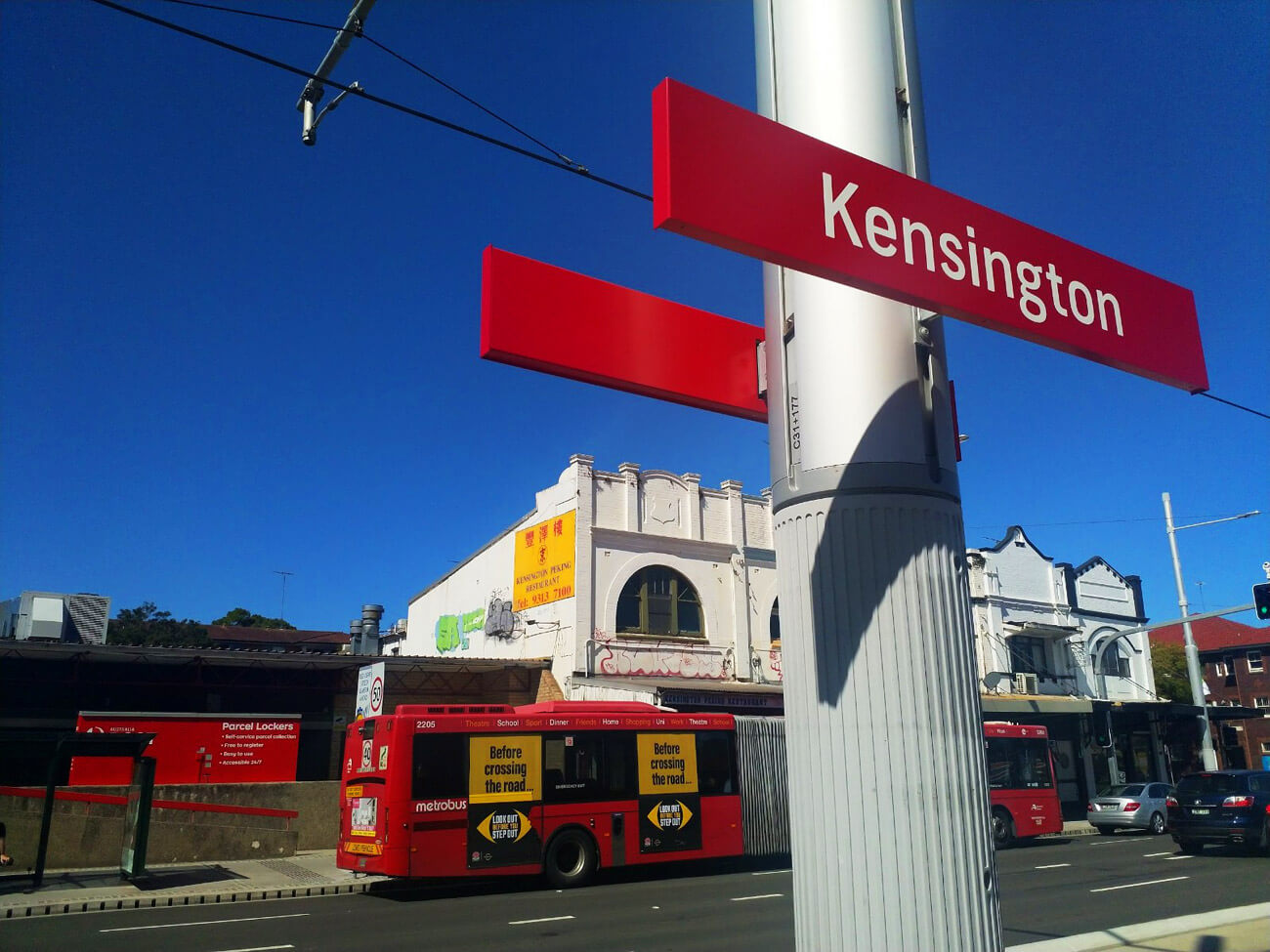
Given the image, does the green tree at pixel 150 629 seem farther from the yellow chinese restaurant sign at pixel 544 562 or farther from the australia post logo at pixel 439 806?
the australia post logo at pixel 439 806

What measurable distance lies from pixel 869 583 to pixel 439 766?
531 inches

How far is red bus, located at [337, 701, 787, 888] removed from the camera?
15.7 m

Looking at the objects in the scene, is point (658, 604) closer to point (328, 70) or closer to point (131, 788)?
point (131, 788)

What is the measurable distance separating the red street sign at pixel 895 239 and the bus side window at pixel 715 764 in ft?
50.0

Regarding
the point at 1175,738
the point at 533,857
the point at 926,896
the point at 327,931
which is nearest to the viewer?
the point at 926,896

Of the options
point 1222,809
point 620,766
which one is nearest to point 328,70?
point 620,766

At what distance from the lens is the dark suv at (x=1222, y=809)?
60.3 feet

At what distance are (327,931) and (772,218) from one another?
460 inches

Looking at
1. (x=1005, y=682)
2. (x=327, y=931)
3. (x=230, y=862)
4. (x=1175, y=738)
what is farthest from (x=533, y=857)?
(x=1175, y=738)

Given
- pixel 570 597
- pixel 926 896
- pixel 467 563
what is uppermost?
pixel 467 563

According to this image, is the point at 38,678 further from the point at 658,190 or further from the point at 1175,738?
the point at 1175,738

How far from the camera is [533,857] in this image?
16328 mm

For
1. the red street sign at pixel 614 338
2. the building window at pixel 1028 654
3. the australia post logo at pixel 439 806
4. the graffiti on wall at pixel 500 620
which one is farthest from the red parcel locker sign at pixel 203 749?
the building window at pixel 1028 654

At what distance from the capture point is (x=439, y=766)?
52.4 feet
